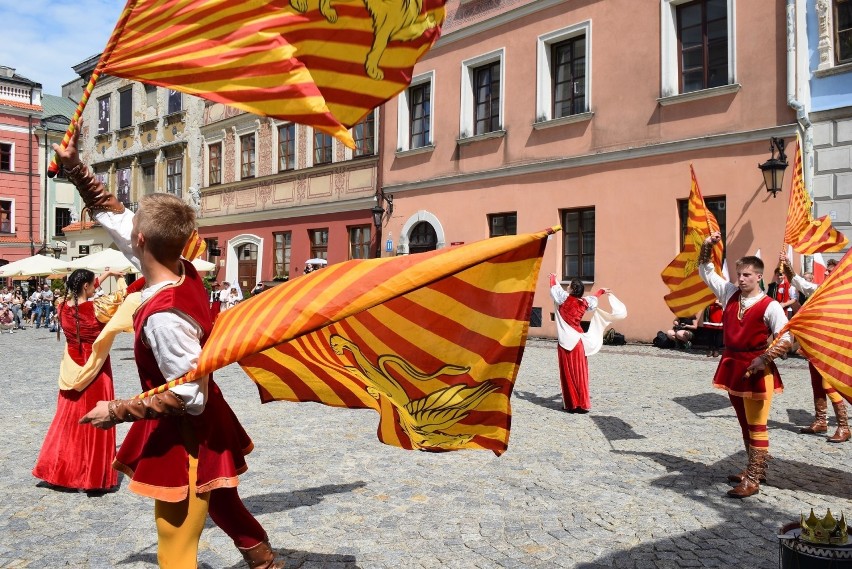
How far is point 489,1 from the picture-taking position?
Result: 720 inches

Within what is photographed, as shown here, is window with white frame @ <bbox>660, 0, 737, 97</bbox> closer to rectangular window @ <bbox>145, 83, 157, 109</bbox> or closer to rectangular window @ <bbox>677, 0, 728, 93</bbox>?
rectangular window @ <bbox>677, 0, 728, 93</bbox>

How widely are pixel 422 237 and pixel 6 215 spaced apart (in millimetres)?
32650

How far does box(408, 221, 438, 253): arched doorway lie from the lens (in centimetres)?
1972

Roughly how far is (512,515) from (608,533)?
625 millimetres

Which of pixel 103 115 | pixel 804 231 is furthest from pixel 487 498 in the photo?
pixel 103 115

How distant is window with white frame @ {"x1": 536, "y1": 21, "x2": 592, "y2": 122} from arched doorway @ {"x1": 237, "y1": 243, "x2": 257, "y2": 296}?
13.0 m

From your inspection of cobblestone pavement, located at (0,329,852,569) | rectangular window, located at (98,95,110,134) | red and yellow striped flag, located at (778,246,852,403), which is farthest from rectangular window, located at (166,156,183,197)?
red and yellow striped flag, located at (778,246,852,403)

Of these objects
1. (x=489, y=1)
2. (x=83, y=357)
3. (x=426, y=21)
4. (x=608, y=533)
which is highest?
(x=489, y=1)

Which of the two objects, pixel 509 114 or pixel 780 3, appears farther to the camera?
pixel 509 114

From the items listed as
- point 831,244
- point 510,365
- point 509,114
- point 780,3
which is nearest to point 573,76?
point 509,114

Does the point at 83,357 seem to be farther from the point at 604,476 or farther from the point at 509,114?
the point at 509,114

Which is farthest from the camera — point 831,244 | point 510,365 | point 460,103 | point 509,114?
point 460,103

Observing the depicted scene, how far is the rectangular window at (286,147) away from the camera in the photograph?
23.6 m

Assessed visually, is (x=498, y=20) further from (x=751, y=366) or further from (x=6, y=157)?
(x=6, y=157)
